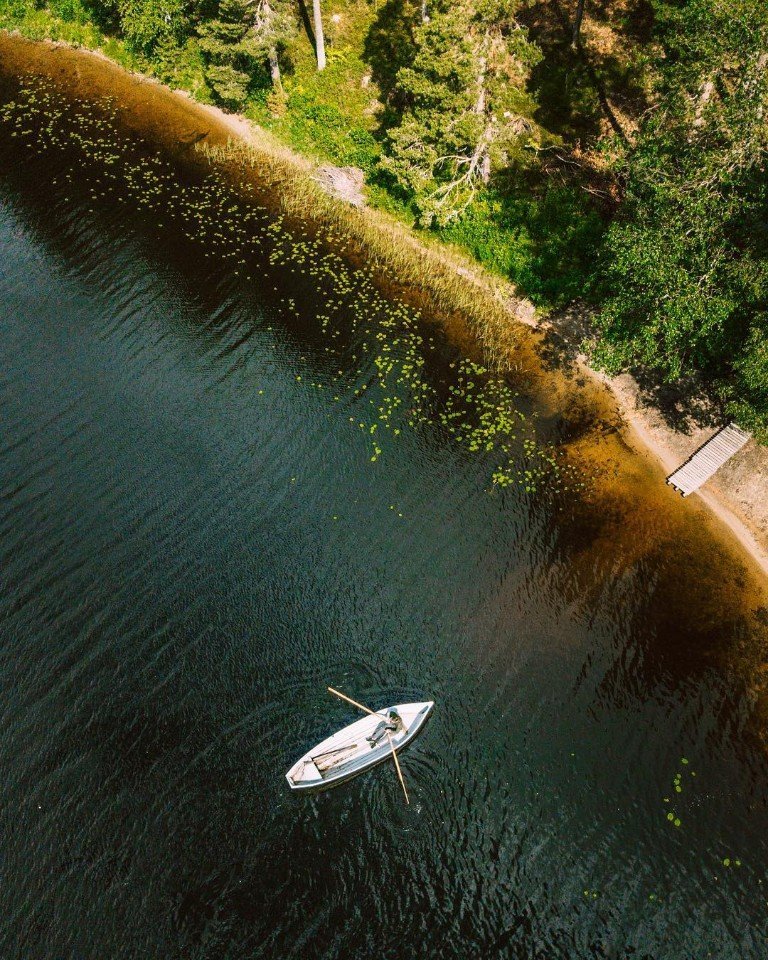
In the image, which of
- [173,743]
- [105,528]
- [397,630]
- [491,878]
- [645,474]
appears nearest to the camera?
[491,878]

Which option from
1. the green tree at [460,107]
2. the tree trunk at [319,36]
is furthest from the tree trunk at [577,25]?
the tree trunk at [319,36]

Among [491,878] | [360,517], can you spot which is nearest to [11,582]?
[360,517]

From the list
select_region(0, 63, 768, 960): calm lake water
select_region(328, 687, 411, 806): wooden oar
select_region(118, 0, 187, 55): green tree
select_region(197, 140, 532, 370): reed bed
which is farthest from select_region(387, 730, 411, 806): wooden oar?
select_region(118, 0, 187, 55): green tree

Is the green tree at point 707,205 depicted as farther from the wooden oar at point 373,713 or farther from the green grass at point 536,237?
the wooden oar at point 373,713

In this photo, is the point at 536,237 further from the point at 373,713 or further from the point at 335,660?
the point at 373,713

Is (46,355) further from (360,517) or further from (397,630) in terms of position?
(397,630)

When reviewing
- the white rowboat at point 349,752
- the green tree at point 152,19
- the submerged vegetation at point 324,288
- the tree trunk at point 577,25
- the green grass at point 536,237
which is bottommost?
the white rowboat at point 349,752

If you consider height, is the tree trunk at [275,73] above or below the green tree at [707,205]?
below
